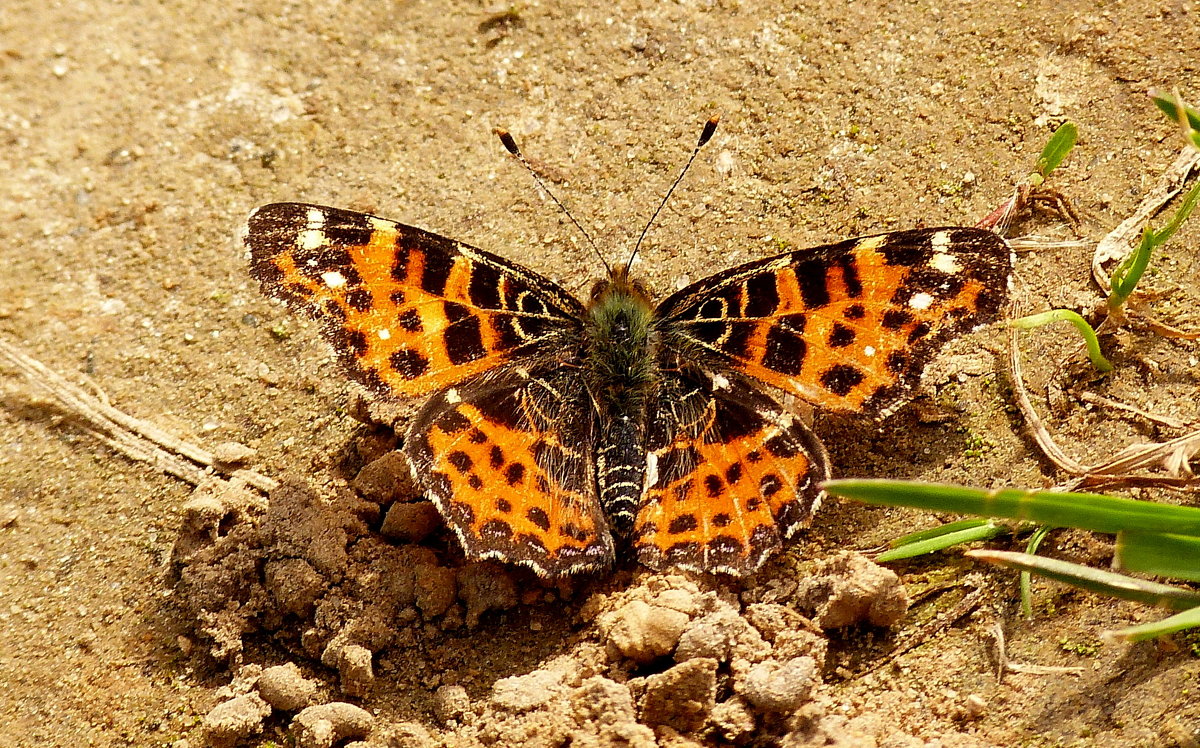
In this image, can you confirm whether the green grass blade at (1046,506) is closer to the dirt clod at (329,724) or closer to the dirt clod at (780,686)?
the dirt clod at (780,686)

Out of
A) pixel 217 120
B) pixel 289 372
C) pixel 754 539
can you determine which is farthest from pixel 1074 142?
pixel 217 120

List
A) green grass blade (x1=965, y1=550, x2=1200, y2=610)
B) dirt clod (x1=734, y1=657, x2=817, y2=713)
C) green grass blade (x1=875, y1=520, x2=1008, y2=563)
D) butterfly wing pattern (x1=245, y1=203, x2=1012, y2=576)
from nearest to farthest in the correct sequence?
green grass blade (x1=965, y1=550, x2=1200, y2=610) → dirt clod (x1=734, y1=657, x2=817, y2=713) → green grass blade (x1=875, y1=520, x2=1008, y2=563) → butterfly wing pattern (x1=245, y1=203, x2=1012, y2=576)

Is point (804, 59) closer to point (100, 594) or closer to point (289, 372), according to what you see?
point (289, 372)

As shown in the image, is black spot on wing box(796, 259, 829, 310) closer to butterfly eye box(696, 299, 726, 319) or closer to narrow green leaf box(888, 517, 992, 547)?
butterfly eye box(696, 299, 726, 319)

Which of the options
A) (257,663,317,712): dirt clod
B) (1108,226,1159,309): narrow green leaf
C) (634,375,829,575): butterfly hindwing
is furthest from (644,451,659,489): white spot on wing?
(1108,226,1159,309): narrow green leaf

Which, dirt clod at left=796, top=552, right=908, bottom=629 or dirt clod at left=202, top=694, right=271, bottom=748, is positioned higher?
dirt clod at left=796, top=552, right=908, bottom=629

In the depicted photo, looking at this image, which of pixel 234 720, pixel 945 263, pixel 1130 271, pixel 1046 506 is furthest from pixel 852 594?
pixel 234 720
